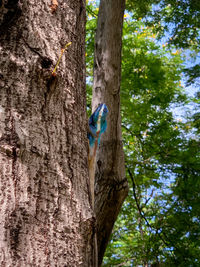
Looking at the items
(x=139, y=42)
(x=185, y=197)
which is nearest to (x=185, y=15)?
(x=139, y=42)

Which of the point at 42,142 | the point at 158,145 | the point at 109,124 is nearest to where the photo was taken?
the point at 42,142

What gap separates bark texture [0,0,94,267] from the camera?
0.81 metres

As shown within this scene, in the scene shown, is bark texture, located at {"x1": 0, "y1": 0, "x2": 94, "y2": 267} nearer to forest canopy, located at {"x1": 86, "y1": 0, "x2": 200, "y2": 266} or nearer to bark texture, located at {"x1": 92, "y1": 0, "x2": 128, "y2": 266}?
bark texture, located at {"x1": 92, "y1": 0, "x2": 128, "y2": 266}

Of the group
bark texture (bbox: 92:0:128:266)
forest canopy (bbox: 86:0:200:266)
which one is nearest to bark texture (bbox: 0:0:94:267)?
bark texture (bbox: 92:0:128:266)

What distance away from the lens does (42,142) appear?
959 millimetres

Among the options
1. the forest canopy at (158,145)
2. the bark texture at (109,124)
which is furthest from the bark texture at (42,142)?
the forest canopy at (158,145)

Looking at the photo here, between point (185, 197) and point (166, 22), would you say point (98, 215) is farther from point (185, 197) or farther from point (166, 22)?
point (166, 22)

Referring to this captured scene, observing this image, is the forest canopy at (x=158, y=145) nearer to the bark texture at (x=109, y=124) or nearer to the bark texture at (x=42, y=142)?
the bark texture at (x=109, y=124)

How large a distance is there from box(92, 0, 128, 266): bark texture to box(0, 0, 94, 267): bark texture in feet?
3.02

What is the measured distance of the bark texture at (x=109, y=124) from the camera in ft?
6.56

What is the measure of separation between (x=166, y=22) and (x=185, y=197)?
302 cm

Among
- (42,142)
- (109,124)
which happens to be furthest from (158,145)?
(42,142)

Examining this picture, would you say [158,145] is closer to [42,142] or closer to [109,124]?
[109,124]

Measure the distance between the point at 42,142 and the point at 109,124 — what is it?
1.22 metres
